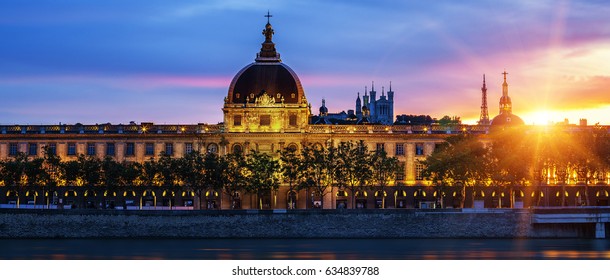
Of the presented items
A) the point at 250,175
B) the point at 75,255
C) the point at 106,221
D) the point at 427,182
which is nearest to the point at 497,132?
the point at 427,182

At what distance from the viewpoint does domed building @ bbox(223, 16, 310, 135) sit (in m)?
162

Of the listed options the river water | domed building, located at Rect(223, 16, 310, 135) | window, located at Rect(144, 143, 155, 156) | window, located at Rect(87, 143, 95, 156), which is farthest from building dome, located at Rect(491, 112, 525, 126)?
the river water

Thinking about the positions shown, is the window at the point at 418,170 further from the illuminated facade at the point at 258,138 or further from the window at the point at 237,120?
the window at the point at 237,120

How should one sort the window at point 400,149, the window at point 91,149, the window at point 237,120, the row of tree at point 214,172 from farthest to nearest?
the window at point 91,149, the window at point 400,149, the window at point 237,120, the row of tree at point 214,172

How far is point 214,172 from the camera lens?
141m

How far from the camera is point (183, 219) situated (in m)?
119

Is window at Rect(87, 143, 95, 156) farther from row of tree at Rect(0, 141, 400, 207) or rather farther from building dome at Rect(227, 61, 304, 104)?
building dome at Rect(227, 61, 304, 104)

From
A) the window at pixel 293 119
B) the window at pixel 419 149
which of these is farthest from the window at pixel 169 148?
the window at pixel 419 149

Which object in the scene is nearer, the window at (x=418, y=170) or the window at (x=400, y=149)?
the window at (x=418, y=170)

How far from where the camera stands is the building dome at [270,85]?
16262 centimetres

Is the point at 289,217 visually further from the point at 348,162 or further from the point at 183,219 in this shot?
the point at 348,162

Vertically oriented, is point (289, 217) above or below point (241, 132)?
below
